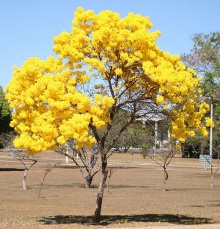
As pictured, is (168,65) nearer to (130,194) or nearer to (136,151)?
(130,194)

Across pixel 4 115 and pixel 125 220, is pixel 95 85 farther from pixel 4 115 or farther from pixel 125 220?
pixel 4 115

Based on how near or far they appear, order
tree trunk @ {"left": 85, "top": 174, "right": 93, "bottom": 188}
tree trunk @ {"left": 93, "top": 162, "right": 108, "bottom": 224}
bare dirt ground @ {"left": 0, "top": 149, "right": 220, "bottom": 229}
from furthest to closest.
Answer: tree trunk @ {"left": 85, "top": 174, "right": 93, "bottom": 188}
bare dirt ground @ {"left": 0, "top": 149, "right": 220, "bottom": 229}
tree trunk @ {"left": 93, "top": 162, "right": 108, "bottom": 224}

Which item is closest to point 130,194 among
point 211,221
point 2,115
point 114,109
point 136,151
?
point 211,221

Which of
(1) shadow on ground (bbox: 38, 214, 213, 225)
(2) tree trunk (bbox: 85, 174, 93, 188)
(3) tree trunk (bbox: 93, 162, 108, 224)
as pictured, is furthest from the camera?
(2) tree trunk (bbox: 85, 174, 93, 188)

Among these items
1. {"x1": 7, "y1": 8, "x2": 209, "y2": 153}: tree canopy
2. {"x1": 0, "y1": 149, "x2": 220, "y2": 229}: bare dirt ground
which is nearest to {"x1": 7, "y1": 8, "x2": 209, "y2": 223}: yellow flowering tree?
{"x1": 7, "y1": 8, "x2": 209, "y2": 153}: tree canopy

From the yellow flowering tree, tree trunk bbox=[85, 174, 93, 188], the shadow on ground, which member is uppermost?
the yellow flowering tree

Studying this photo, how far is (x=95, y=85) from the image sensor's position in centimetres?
1867

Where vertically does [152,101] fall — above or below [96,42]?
below

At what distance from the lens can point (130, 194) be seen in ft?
118

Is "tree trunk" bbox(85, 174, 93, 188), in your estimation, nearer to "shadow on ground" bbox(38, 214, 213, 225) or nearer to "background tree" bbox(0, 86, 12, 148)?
"shadow on ground" bbox(38, 214, 213, 225)

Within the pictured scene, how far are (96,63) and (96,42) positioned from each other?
26.2 inches

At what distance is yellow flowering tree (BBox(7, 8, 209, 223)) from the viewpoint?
16609 millimetres

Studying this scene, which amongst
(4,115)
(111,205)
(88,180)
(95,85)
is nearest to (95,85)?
(95,85)

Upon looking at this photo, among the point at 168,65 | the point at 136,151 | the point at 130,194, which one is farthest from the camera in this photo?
the point at 136,151
